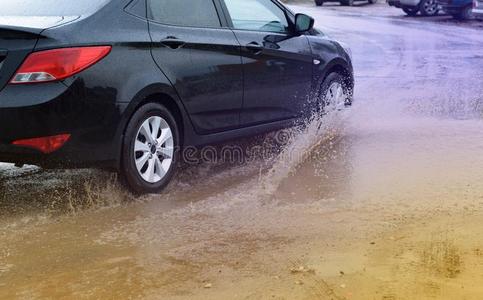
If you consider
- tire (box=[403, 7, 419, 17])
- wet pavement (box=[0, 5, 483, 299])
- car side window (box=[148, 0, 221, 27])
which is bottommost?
wet pavement (box=[0, 5, 483, 299])

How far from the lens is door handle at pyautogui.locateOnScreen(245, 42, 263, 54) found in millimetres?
5840

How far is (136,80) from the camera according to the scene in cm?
476

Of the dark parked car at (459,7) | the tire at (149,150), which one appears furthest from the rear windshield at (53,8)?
the dark parked car at (459,7)

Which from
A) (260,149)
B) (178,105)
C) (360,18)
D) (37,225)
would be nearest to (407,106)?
(260,149)

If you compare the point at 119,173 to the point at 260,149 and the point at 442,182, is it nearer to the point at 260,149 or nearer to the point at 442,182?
the point at 260,149

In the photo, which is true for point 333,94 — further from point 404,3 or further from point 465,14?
point 404,3

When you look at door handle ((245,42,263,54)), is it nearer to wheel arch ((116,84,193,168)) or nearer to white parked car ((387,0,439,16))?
wheel arch ((116,84,193,168))

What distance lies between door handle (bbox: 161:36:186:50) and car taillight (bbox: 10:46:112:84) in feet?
2.52

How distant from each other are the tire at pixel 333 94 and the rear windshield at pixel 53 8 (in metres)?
2.83

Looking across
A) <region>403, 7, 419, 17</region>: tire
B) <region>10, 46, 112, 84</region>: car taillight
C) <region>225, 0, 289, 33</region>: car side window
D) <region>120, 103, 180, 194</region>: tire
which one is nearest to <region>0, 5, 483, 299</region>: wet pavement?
<region>120, 103, 180, 194</region>: tire

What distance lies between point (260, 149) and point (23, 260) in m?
3.17

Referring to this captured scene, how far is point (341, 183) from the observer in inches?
219

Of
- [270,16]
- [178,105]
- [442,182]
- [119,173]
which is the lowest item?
[442,182]

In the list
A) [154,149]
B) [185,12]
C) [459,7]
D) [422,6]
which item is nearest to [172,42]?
[185,12]
